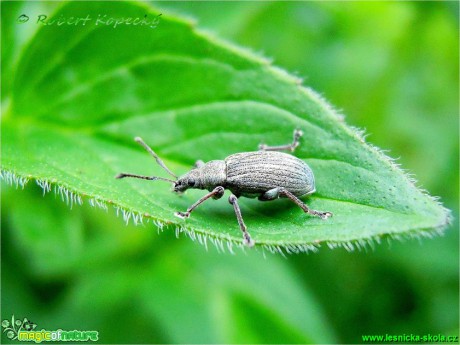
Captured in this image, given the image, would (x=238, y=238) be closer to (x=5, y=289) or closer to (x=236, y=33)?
(x=5, y=289)

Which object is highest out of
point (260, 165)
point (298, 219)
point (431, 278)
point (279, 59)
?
point (279, 59)

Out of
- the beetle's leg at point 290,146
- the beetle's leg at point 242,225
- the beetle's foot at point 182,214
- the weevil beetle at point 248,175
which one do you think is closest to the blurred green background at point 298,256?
the beetle's leg at point 242,225

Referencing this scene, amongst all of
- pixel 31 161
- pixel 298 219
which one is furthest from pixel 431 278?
pixel 31 161

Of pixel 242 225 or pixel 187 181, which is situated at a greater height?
pixel 187 181

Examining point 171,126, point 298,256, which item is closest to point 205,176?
point 171,126

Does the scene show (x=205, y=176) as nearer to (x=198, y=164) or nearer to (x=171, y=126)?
(x=198, y=164)

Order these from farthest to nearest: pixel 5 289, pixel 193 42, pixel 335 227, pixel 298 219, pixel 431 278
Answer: pixel 431 278
pixel 5 289
pixel 193 42
pixel 298 219
pixel 335 227

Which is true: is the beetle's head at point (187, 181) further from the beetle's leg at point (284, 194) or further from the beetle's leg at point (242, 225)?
the beetle's leg at point (284, 194)

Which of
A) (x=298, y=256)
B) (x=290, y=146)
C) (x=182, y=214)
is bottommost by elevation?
(x=298, y=256)
